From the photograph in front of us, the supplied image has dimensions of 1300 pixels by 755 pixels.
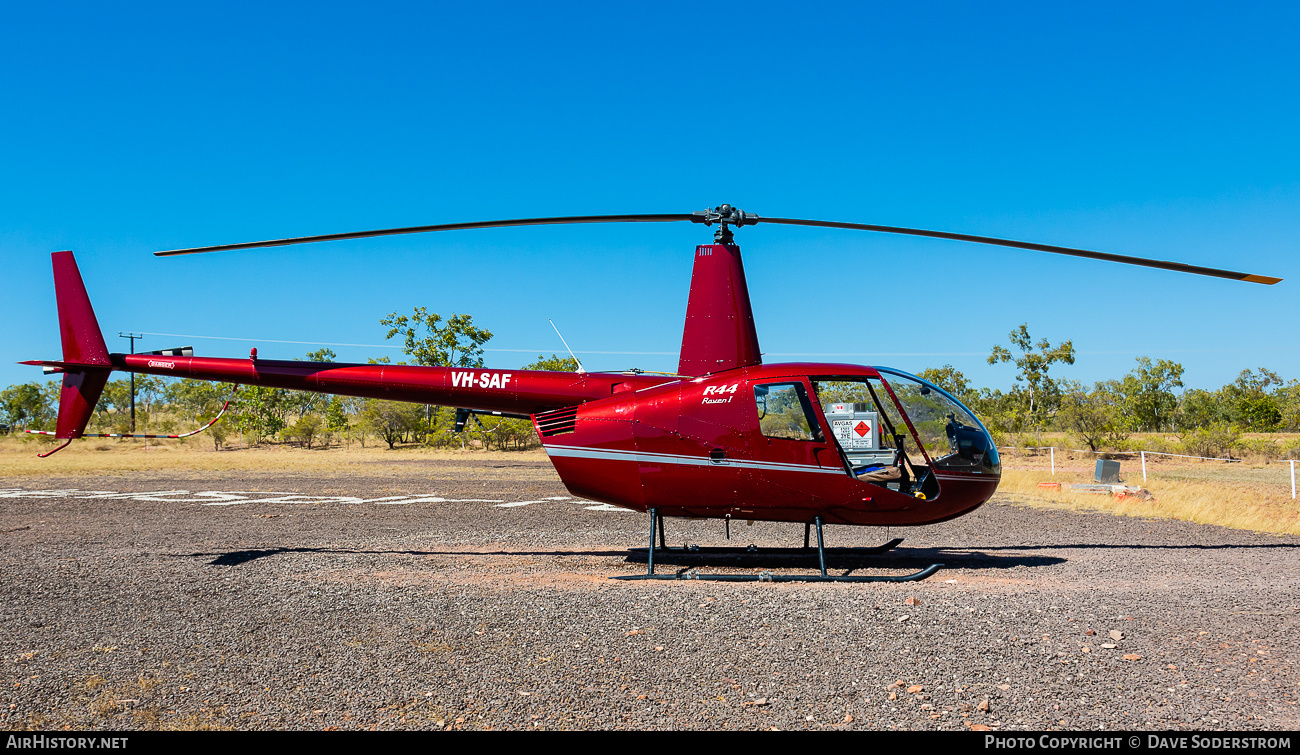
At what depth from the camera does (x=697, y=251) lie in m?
8.91

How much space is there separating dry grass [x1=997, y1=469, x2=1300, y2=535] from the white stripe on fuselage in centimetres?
871

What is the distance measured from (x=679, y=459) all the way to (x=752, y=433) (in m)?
0.89

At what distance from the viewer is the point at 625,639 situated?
18.0ft

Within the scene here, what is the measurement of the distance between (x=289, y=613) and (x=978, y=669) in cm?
542

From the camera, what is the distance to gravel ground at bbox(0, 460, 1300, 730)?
13.8 ft

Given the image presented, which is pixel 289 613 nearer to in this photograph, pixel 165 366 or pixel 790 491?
pixel 790 491

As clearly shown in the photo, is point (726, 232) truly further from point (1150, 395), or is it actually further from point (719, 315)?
point (1150, 395)

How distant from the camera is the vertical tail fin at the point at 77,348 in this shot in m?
10.1

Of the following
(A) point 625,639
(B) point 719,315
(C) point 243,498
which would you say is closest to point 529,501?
(C) point 243,498

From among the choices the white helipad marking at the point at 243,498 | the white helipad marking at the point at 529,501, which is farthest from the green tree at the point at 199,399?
the white helipad marking at the point at 529,501

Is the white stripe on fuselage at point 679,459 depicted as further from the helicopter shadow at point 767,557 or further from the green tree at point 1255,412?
the green tree at point 1255,412

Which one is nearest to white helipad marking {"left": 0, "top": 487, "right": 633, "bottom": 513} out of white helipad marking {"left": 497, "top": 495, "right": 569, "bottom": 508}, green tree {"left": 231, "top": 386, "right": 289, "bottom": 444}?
white helipad marking {"left": 497, "top": 495, "right": 569, "bottom": 508}
